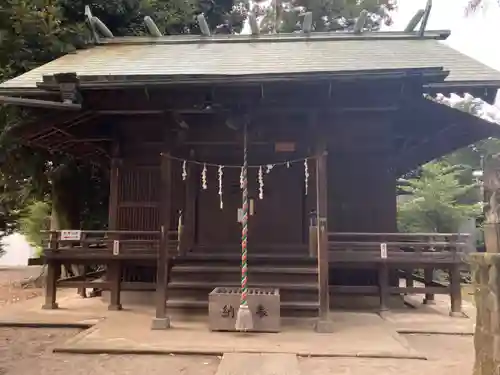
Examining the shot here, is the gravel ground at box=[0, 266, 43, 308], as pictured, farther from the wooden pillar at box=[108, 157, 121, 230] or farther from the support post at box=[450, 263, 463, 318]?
the support post at box=[450, 263, 463, 318]

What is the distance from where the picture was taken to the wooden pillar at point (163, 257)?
698cm

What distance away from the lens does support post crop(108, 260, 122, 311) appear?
873 centimetres

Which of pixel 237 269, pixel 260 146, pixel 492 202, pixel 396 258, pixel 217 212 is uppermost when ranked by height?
pixel 260 146

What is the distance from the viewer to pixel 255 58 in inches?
339

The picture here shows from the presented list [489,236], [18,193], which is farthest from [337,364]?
[18,193]

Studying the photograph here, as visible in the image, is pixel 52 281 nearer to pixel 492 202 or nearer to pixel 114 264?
pixel 114 264

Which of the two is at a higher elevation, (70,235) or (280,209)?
(280,209)

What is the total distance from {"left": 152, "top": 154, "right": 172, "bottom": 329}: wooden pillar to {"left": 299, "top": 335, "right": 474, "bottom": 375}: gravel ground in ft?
8.20

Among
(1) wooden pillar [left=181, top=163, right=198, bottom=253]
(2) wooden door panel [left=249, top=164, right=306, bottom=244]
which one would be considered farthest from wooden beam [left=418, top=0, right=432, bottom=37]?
(1) wooden pillar [left=181, top=163, right=198, bottom=253]

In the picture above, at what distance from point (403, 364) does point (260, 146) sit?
495cm

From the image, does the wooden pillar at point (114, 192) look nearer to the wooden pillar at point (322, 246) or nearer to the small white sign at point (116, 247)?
the small white sign at point (116, 247)

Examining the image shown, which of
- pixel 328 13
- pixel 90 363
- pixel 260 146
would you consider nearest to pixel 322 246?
pixel 260 146

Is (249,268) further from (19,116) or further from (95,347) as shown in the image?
(19,116)

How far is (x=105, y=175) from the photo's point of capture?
43.9 ft
